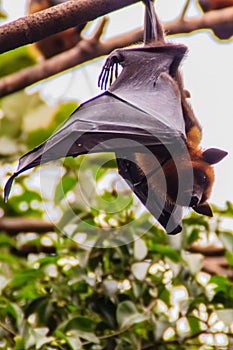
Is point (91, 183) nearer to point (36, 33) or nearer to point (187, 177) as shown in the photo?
point (187, 177)

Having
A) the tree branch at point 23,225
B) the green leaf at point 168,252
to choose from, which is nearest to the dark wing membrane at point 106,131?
the green leaf at point 168,252

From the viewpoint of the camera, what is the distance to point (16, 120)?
385 centimetres

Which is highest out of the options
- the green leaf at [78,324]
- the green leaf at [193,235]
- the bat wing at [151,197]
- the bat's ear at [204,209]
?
the bat wing at [151,197]

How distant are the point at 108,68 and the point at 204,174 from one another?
57 centimetres

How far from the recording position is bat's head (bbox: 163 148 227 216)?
2.52m

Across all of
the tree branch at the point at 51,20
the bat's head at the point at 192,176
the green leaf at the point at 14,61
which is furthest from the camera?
the green leaf at the point at 14,61

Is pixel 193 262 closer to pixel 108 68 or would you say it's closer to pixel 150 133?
pixel 150 133

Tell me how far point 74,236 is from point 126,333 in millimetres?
499

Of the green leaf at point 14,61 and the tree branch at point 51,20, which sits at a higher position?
the tree branch at point 51,20

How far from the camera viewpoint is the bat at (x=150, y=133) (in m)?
2.17

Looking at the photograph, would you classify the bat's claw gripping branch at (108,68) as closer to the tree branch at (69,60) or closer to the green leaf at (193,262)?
the tree branch at (69,60)

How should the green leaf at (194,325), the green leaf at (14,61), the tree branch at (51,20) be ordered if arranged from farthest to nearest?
the green leaf at (14,61), the green leaf at (194,325), the tree branch at (51,20)

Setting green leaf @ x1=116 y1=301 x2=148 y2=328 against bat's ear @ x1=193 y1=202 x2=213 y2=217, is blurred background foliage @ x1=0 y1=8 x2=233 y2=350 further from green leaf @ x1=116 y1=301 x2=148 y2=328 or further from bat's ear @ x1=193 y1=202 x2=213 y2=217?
bat's ear @ x1=193 y1=202 x2=213 y2=217

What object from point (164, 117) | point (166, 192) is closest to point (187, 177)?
point (166, 192)
